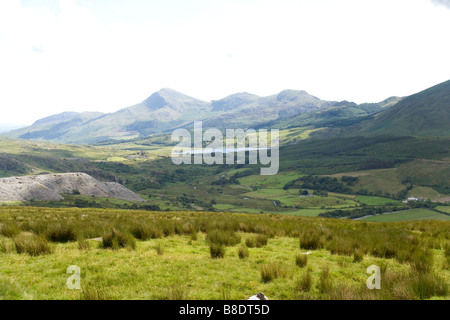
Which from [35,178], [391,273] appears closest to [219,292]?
[391,273]

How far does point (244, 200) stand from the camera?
161250mm

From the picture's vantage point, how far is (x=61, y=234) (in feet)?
35.6

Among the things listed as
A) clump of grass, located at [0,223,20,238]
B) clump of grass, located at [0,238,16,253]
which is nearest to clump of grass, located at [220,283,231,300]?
clump of grass, located at [0,238,16,253]

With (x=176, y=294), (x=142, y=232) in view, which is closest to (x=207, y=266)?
(x=176, y=294)

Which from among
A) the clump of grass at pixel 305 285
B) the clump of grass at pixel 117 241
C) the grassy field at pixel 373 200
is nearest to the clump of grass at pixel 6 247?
the clump of grass at pixel 117 241

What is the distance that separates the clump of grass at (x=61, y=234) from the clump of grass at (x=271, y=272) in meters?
8.22

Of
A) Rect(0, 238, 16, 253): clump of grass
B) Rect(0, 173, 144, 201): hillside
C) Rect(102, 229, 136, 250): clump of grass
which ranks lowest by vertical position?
Rect(0, 173, 144, 201): hillside

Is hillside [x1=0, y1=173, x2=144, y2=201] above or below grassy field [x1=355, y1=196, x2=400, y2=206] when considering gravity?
above

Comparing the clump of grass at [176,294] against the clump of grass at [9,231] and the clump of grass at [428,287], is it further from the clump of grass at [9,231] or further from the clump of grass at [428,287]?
the clump of grass at [9,231]

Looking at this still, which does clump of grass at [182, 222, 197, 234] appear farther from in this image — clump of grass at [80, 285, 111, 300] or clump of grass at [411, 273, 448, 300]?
clump of grass at [411, 273, 448, 300]

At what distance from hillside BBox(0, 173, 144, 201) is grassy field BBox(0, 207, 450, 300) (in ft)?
285

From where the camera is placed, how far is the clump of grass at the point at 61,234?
1074 cm

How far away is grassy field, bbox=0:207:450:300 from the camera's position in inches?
241

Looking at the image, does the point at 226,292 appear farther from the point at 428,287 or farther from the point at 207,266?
the point at 428,287
